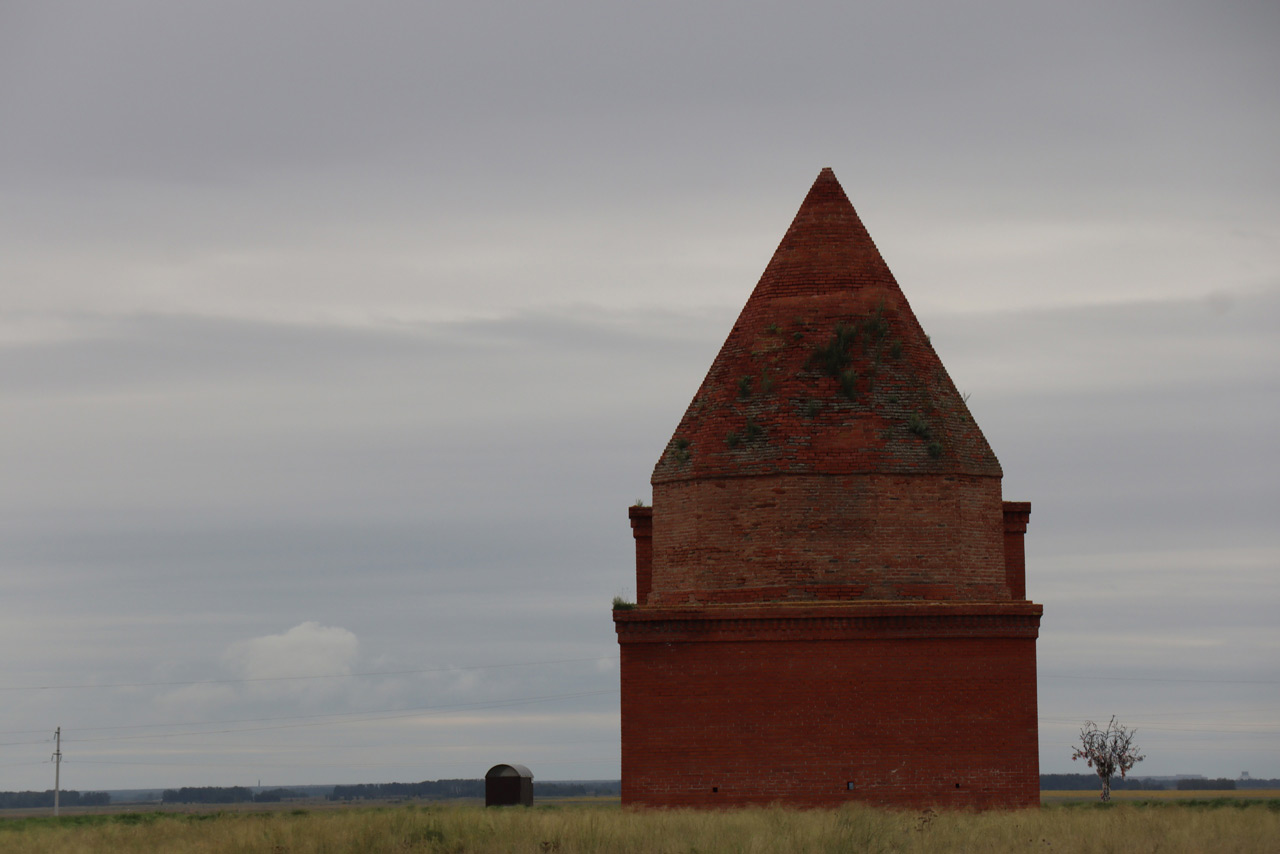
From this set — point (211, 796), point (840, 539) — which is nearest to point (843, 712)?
point (840, 539)

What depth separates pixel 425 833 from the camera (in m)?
18.8

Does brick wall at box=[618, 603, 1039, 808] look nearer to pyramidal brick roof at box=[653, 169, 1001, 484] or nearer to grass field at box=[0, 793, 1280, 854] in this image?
grass field at box=[0, 793, 1280, 854]

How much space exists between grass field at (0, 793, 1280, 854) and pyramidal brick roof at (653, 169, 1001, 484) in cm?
452

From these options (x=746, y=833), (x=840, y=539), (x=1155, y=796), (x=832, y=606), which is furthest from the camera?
(x=1155, y=796)

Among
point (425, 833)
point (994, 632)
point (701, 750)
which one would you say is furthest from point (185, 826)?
point (994, 632)

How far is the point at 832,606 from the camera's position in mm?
19531

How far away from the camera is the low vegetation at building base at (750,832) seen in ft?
54.7

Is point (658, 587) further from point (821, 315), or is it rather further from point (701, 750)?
point (821, 315)

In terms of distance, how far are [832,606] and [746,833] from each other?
356cm

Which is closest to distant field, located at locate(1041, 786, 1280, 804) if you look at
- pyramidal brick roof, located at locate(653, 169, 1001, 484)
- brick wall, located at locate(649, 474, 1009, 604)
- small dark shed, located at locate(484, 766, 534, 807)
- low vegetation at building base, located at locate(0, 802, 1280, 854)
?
small dark shed, located at locate(484, 766, 534, 807)

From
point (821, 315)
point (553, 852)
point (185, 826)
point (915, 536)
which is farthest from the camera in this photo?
point (185, 826)

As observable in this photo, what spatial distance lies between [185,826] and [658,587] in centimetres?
984

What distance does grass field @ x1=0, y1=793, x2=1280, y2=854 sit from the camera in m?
16.7

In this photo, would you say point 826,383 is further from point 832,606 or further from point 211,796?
point 211,796
